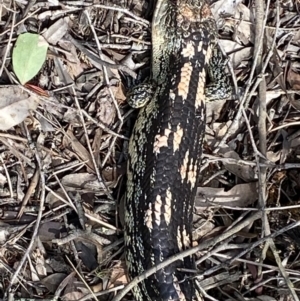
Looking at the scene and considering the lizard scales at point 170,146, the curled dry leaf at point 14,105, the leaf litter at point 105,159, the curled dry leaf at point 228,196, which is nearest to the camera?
the lizard scales at point 170,146

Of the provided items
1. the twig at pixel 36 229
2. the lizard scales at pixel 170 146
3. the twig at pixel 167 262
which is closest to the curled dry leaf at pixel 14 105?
the twig at pixel 36 229

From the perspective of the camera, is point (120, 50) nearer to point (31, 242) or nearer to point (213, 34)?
point (213, 34)

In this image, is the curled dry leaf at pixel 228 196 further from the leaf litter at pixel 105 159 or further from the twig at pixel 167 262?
the twig at pixel 167 262

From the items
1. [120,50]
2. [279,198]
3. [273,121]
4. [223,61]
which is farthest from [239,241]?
[120,50]

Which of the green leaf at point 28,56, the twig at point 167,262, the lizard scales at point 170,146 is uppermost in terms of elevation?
the green leaf at point 28,56

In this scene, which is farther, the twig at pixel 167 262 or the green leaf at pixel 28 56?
the green leaf at pixel 28 56
